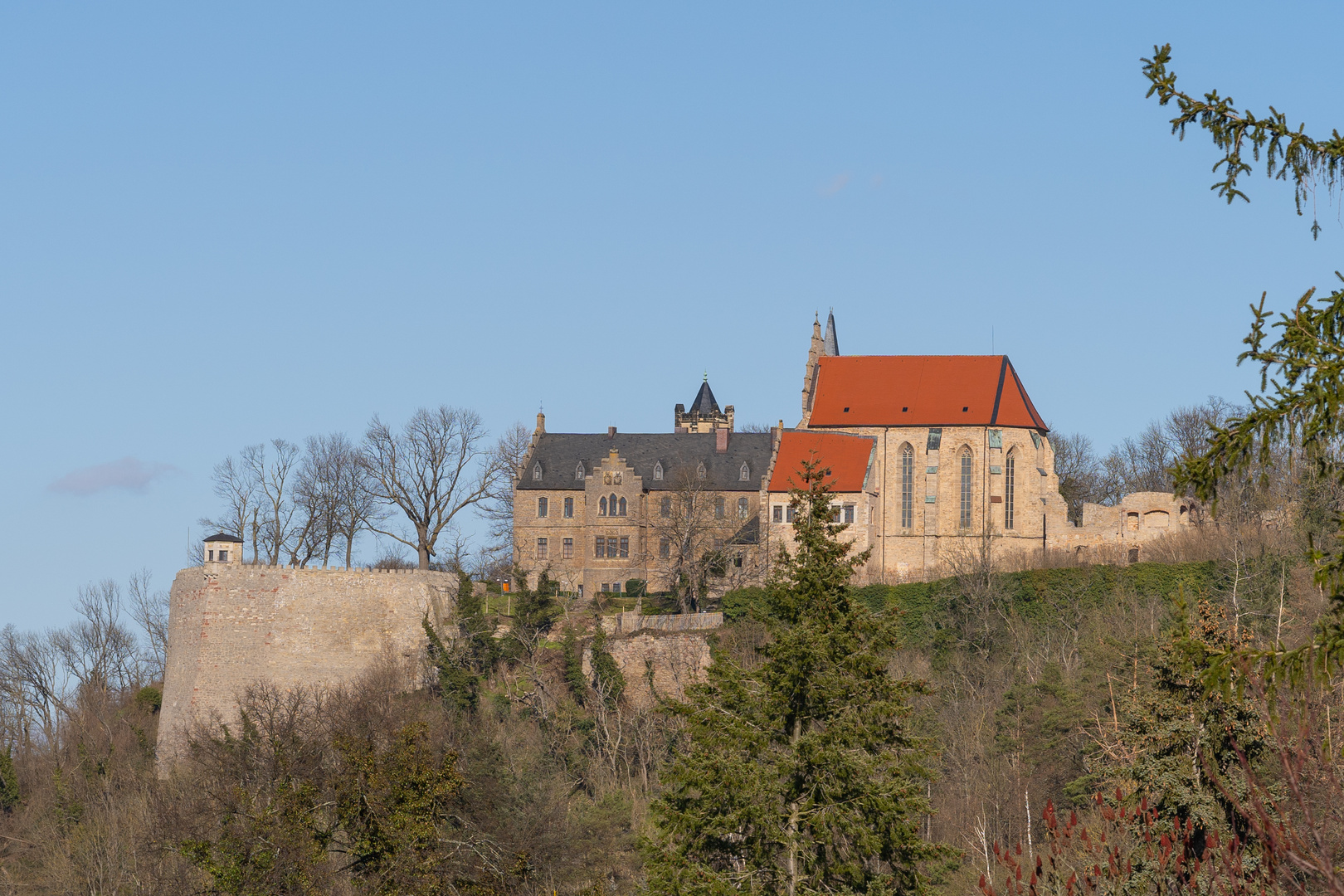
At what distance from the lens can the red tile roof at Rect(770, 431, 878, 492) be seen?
60.7 meters

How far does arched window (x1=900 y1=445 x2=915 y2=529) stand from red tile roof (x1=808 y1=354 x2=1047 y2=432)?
120cm

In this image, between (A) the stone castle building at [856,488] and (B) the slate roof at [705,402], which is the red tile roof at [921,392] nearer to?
(A) the stone castle building at [856,488]

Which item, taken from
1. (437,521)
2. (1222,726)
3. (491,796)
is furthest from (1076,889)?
(437,521)

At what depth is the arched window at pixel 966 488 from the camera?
62125 mm

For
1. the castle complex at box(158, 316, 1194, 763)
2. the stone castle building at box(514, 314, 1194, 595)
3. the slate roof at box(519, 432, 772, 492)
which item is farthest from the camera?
the slate roof at box(519, 432, 772, 492)

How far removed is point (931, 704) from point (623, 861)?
10.6 meters

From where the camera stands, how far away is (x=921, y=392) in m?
64.9

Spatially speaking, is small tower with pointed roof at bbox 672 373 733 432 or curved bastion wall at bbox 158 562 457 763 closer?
curved bastion wall at bbox 158 562 457 763

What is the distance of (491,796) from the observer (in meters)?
37.3

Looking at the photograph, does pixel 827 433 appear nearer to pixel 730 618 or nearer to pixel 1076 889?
pixel 730 618

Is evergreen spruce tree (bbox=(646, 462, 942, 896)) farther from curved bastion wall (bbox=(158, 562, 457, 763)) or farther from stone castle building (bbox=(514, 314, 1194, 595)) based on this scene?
stone castle building (bbox=(514, 314, 1194, 595))

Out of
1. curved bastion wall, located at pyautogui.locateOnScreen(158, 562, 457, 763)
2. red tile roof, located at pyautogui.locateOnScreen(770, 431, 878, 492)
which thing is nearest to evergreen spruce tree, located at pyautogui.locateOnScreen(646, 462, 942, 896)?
curved bastion wall, located at pyautogui.locateOnScreen(158, 562, 457, 763)

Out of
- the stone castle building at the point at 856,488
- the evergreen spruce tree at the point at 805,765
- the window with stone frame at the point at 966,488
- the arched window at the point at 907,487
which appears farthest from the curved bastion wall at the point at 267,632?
the evergreen spruce tree at the point at 805,765

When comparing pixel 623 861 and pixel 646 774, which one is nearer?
pixel 623 861
